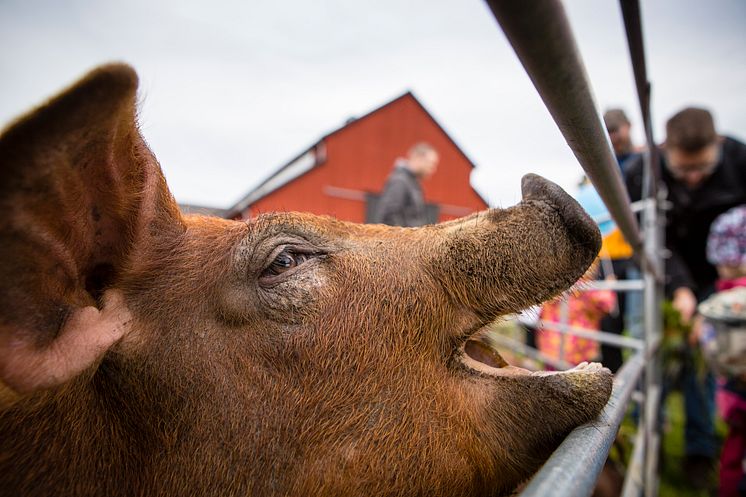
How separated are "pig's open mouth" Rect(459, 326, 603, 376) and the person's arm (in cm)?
369

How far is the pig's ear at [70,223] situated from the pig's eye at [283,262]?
1.50 ft

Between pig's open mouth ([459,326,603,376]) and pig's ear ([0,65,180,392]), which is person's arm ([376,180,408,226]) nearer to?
pig's open mouth ([459,326,603,376])

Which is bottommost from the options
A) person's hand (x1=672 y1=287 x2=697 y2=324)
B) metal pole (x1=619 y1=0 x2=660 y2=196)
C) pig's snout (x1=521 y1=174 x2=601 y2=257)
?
pig's snout (x1=521 y1=174 x2=601 y2=257)

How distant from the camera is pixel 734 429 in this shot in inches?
142

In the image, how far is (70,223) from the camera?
1.35m

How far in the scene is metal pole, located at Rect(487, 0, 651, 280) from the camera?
736mm

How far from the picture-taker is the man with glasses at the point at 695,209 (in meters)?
4.30

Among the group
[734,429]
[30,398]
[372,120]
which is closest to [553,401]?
[30,398]

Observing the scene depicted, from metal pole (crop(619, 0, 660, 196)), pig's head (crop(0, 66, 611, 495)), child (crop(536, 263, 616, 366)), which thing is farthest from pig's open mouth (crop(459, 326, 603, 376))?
child (crop(536, 263, 616, 366))

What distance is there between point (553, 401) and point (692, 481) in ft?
15.1

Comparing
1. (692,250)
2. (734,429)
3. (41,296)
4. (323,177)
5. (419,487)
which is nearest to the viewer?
(41,296)

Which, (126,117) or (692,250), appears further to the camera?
(692,250)

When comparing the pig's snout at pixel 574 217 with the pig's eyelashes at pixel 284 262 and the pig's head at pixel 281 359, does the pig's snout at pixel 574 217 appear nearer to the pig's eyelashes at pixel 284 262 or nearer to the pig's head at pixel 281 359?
the pig's head at pixel 281 359

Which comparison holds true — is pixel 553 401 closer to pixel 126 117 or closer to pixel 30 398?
pixel 126 117
